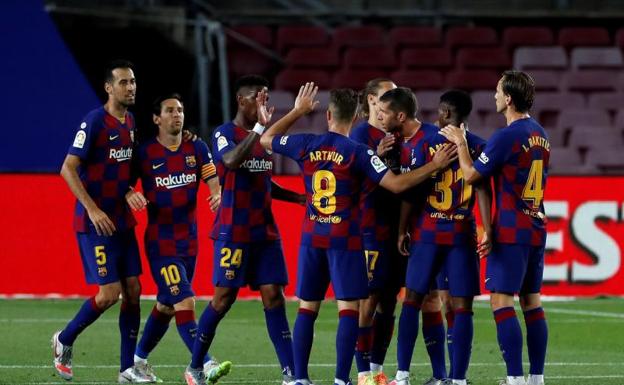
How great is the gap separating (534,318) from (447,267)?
64 cm

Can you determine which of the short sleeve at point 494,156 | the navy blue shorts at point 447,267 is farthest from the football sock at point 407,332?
the short sleeve at point 494,156

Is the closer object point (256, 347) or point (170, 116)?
point (170, 116)

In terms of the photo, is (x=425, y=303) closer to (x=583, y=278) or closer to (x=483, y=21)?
(x=583, y=278)

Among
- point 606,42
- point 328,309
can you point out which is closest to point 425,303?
point 328,309

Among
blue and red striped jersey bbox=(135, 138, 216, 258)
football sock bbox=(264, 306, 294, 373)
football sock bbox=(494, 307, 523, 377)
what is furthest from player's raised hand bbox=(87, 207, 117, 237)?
football sock bbox=(494, 307, 523, 377)

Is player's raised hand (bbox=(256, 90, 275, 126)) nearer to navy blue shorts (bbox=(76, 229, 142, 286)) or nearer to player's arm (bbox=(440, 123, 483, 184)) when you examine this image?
player's arm (bbox=(440, 123, 483, 184))

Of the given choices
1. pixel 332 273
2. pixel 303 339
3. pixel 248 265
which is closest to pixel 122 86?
pixel 248 265

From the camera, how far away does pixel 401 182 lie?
8.95 metres

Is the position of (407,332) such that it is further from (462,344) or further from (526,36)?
(526,36)

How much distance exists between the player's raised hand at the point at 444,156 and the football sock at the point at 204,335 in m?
1.78

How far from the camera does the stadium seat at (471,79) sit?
2159 cm

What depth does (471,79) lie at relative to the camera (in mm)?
21656

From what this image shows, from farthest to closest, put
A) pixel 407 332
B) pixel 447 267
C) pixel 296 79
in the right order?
pixel 296 79 < pixel 407 332 < pixel 447 267

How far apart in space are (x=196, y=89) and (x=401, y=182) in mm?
11568
